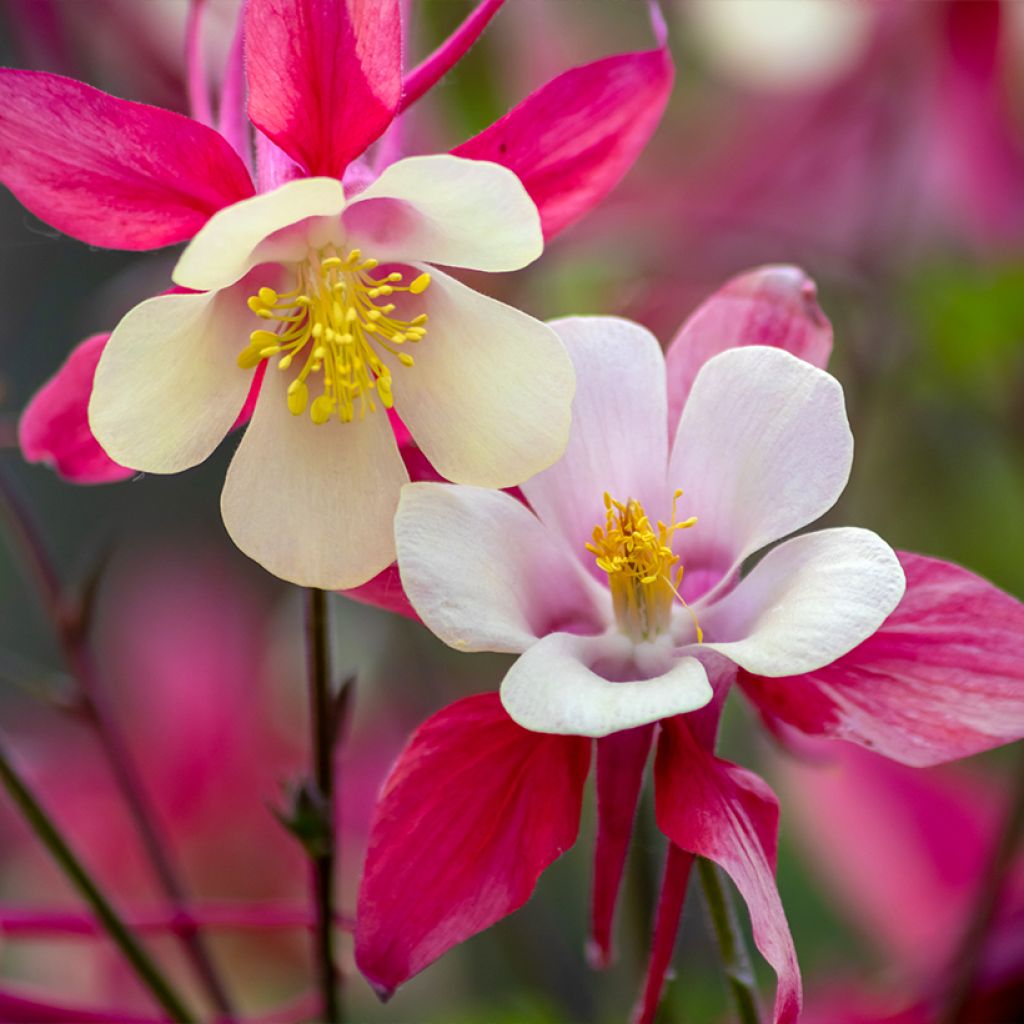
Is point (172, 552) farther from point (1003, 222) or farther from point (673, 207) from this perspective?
point (1003, 222)

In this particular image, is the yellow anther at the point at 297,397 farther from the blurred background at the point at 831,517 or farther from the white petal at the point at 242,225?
the blurred background at the point at 831,517

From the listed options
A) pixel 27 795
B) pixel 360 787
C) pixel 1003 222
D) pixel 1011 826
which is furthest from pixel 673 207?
pixel 27 795

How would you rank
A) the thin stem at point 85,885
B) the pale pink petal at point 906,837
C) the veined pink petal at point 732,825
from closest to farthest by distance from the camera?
the veined pink petal at point 732,825
the thin stem at point 85,885
the pale pink petal at point 906,837

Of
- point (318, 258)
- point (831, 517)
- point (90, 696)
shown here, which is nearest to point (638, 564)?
point (318, 258)

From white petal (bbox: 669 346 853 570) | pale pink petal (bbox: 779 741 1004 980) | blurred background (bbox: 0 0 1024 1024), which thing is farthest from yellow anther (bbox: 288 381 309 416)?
pale pink petal (bbox: 779 741 1004 980)

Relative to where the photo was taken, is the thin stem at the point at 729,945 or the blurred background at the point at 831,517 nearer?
the thin stem at the point at 729,945

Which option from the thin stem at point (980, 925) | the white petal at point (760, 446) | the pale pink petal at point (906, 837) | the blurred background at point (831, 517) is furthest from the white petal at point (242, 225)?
the pale pink petal at point (906, 837)

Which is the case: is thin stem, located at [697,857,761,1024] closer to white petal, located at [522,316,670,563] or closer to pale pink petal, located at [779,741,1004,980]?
white petal, located at [522,316,670,563]

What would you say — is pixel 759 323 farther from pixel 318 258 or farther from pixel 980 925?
pixel 980 925
